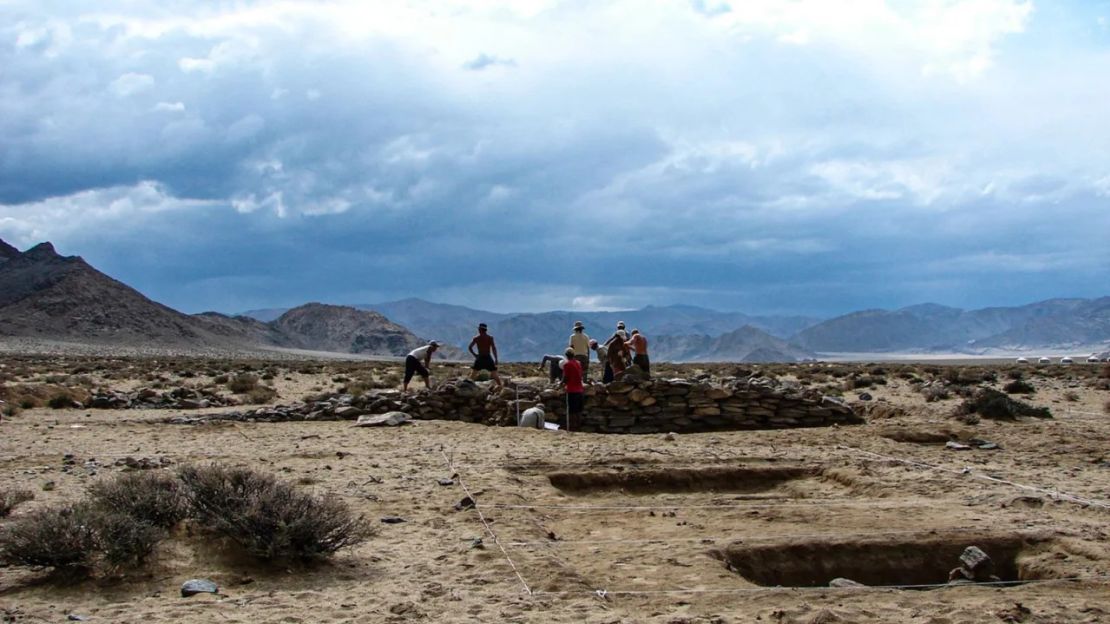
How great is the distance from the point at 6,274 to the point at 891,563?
11999 centimetres

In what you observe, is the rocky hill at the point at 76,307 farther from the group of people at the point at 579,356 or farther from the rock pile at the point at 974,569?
the rock pile at the point at 974,569

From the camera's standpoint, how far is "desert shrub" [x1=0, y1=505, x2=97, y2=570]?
20.9 ft

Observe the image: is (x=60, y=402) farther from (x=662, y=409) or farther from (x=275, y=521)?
(x=275, y=521)

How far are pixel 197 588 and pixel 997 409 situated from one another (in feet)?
49.1

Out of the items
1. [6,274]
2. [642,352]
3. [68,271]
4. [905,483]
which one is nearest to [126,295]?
[68,271]

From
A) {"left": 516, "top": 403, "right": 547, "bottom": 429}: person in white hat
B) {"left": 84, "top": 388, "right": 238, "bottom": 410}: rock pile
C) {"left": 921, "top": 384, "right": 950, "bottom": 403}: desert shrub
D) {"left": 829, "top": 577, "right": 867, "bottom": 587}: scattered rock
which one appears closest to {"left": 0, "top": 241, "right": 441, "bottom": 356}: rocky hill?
{"left": 84, "top": 388, "right": 238, "bottom": 410}: rock pile

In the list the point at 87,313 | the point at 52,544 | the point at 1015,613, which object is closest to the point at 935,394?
the point at 1015,613

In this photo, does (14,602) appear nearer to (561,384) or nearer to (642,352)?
(561,384)

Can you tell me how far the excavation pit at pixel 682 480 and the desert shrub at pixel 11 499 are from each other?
18.1ft

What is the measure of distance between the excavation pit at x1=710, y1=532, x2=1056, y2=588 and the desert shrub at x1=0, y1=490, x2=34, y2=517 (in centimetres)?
606

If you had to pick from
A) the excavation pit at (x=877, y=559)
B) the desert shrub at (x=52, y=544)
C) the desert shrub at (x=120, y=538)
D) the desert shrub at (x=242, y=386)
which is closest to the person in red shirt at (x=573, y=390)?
the excavation pit at (x=877, y=559)

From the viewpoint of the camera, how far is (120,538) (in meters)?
Result: 6.55

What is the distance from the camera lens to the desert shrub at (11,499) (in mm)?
8070

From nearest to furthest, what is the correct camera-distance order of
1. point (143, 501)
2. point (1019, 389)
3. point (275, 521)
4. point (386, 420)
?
point (275, 521), point (143, 501), point (386, 420), point (1019, 389)
